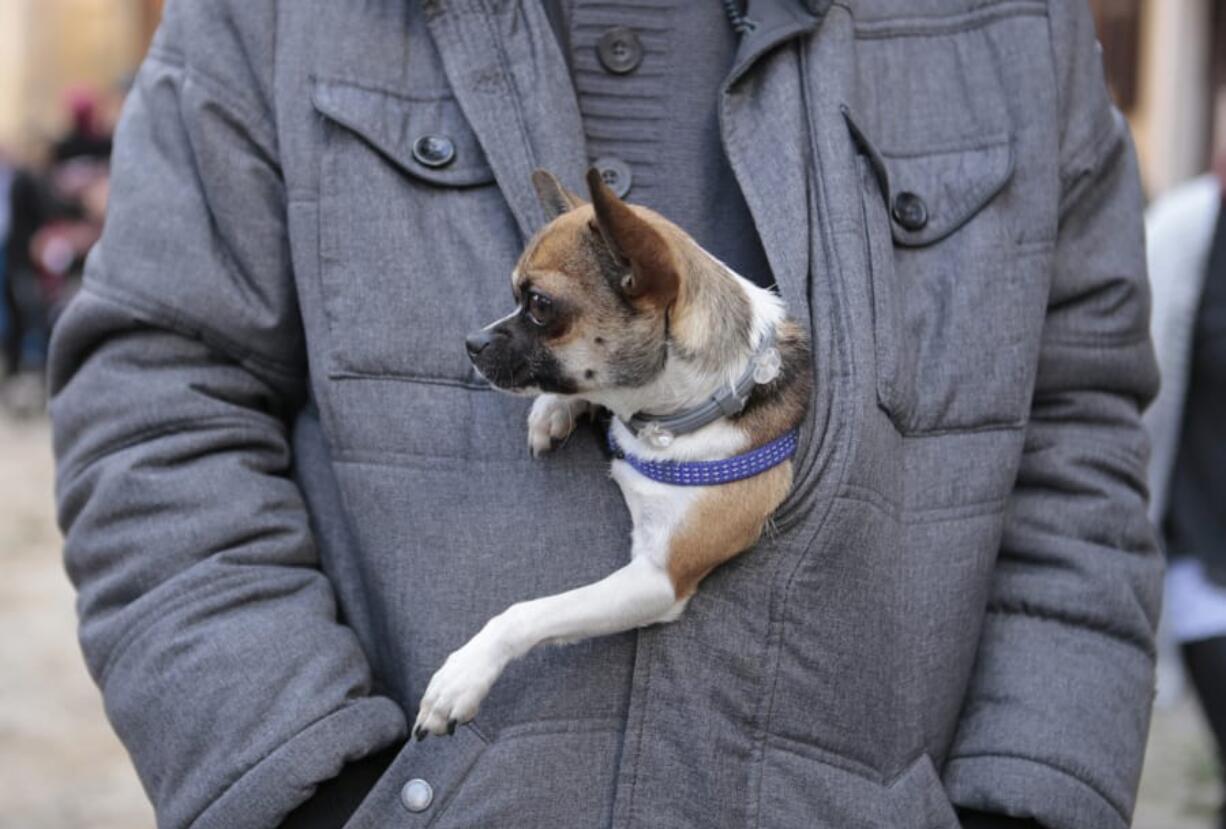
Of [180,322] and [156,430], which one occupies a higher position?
[180,322]

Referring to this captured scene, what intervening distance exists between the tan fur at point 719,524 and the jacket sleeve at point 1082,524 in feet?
1.63

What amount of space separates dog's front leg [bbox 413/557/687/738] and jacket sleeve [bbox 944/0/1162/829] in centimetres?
54

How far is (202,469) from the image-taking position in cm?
230

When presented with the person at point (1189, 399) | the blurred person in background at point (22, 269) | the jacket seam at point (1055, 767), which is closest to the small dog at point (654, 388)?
the jacket seam at point (1055, 767)

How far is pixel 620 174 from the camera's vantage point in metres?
2.34

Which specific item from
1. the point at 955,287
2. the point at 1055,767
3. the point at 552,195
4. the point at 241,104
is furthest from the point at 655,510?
the point at 241,104

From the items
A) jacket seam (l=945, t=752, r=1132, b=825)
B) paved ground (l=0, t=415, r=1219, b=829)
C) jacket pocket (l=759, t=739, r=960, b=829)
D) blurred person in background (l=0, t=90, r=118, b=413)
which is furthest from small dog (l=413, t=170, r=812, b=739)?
blurred person in background (l=0, t=90, r=118, b=413)

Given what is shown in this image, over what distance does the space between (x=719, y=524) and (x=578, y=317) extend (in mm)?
303

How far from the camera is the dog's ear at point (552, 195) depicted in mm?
2162

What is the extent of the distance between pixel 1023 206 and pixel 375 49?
0.91m

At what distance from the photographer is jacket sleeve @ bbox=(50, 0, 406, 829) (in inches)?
86.9

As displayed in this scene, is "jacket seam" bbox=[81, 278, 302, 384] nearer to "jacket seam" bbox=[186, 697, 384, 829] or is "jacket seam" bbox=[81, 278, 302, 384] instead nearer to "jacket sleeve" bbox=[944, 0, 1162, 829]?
"jacket seam" bbox=[186, 697, 384, 829]

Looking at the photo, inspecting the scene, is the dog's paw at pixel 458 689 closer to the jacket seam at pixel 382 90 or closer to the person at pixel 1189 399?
the jacket seam at pixel 382 90

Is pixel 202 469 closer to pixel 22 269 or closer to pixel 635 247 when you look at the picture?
pixel 635 247
